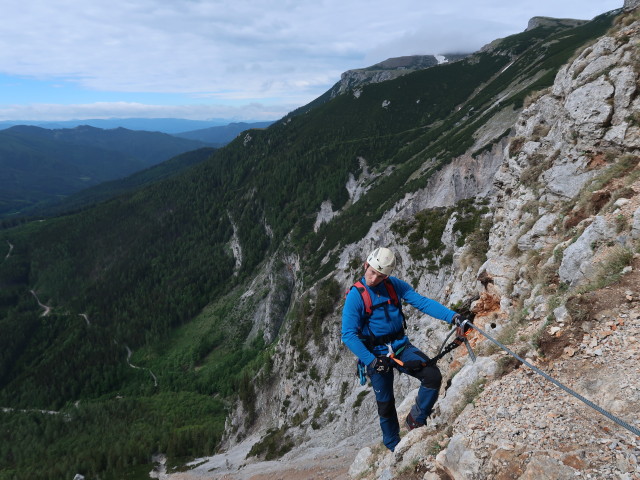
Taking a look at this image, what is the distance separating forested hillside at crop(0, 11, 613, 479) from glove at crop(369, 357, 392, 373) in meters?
26.6

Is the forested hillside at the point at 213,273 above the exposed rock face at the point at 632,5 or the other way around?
the other way around

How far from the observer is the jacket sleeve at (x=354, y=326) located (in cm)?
837

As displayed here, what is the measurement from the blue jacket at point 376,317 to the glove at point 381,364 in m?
0.11

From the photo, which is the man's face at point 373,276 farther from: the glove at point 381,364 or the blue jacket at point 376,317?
the glove at point 381,364

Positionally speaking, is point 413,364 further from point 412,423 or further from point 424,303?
point 412,423

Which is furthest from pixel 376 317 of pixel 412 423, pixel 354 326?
pixel 412 423

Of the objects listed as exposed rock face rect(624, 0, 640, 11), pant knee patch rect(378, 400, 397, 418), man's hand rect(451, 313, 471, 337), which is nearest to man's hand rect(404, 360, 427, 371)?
man's hand rect(451, 313, 471, 337)

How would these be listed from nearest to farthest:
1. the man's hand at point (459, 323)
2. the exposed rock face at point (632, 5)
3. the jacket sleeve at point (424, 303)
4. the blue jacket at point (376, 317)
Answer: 1. the blue jacket at point (376, 317)
2. the man's hand at point (459, 323)
3. the jacket sleeve at point (424, 303)
4. the exposed rock face at point (632, 5)

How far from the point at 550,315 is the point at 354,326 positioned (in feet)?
15.5

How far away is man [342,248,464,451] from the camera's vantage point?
8.59m

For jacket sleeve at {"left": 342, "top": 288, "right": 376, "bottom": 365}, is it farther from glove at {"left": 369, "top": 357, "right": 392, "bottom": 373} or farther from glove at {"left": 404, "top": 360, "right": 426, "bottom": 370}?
glove at {"left": 404, "top": 360, "right": 426, "bottom": 370}

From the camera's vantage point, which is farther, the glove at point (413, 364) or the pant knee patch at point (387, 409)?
the pant knee patch at point (387, 409)

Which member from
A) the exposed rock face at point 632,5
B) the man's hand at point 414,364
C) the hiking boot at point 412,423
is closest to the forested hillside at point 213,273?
the exposed rock face at point 632,5

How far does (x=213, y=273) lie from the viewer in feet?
489
